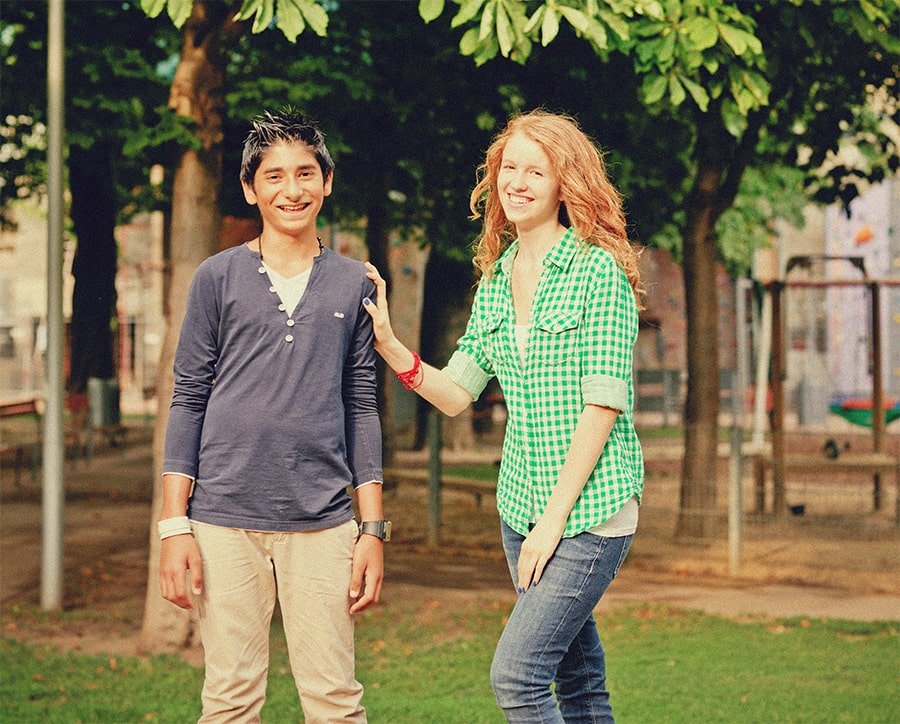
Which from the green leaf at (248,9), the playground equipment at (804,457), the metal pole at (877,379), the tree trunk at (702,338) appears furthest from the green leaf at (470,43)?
the metal pole at (877,379)

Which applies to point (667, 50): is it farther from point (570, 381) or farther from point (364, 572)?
point (364, 572)

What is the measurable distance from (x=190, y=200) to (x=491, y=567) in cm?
443

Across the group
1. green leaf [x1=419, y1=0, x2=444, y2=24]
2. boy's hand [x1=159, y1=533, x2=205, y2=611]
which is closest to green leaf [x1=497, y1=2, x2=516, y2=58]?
green leaf [x1=419, y1=0, x2=444, y2=24]

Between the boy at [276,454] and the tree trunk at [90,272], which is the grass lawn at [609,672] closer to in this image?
the boy at [276,454]

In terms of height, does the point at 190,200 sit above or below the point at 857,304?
below

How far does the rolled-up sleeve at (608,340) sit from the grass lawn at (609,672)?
325cm

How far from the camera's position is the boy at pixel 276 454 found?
3666 millimetres

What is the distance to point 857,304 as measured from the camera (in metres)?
24.8

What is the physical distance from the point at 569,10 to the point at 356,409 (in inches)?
94.9

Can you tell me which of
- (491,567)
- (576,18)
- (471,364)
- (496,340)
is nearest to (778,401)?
Result: (491,567)

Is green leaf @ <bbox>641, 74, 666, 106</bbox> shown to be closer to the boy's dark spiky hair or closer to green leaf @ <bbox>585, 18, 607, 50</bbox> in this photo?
green leaf @ <bbox>585, 18, 607, 50</bbox>

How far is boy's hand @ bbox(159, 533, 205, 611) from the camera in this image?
144 inches

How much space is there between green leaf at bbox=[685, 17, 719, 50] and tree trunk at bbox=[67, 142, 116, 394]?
16611 millimetres

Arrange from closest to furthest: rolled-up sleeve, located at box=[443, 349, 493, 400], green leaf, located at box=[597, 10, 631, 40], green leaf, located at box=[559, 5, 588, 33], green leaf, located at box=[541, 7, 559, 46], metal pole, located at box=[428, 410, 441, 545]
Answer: rolled-up sleeve, located at box=[443, 349, 493, 400] → green leaf, located at box=[541, 7, 559, 46] → green leaf, located at box=[559, 5, 588, 33] → green leaf, located at box=[597, 10, 631, 40] → metal pole, located at box=[428, 410, 441, 545]
